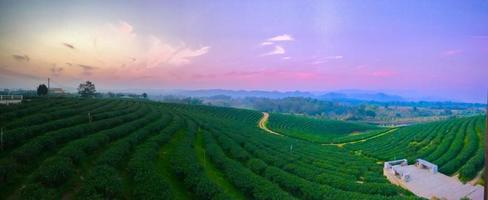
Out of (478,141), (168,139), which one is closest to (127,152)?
(168,139)

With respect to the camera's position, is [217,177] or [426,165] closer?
[217,177]

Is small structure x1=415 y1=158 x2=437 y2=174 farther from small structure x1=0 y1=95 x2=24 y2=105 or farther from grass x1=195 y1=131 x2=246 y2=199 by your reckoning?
small structure x1=0 y1=95 x2=24 y2=105

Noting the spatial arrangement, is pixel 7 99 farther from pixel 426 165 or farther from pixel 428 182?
pixel 426 165

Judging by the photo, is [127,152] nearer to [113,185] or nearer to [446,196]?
[113,185]

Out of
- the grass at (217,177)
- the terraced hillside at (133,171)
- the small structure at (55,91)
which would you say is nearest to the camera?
the terraced hillside at (133,171)

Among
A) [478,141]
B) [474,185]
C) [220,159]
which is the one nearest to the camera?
[220,159]

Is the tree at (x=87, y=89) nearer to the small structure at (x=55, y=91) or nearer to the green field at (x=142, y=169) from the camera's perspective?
the small structure at (x=55, y=91)

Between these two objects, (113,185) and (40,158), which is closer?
(113,185)

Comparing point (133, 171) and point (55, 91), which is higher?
point (55, 91)

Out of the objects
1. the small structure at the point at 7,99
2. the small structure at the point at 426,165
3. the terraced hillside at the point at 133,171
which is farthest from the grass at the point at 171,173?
the small structure at the point at 426,165

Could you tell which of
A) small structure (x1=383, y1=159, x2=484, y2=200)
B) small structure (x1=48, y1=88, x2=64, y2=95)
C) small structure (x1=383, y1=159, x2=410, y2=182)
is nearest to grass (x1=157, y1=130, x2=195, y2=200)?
small structure (x1=383, y1=159, x2=484, y2=200)

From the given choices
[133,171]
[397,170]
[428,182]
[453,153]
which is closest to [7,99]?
[133,171]
